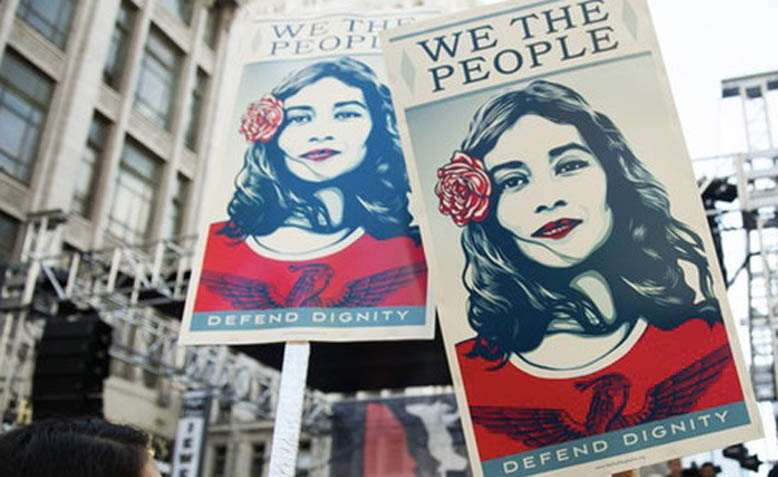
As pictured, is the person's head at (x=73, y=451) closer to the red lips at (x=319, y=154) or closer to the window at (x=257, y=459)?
the red lips at (x=319, y=154)

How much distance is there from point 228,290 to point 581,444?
1.77 metres

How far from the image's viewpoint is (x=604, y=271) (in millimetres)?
3148

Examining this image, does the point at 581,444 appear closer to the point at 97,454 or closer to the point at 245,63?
the point at 97,454

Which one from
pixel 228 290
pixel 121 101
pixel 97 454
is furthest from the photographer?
pixel 121 101

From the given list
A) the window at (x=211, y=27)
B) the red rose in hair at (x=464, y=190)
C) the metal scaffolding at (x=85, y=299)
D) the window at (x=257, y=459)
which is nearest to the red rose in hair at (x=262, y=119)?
the red rose in hair at (x=464, y=190)

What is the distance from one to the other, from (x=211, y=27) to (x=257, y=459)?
12780 millimetres

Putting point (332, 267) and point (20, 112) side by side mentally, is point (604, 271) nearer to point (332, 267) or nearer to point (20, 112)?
point (332, 267)

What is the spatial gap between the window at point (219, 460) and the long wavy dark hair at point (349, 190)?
67.9ft

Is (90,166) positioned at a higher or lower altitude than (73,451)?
higher

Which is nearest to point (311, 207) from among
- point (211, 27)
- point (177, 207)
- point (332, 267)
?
point (332, 267)

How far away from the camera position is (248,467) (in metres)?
22.9

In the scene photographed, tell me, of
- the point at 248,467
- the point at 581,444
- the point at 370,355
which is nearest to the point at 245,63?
the point at 581,444

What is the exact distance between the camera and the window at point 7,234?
16656 mm

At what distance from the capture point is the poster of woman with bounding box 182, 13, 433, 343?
365 centimetres
